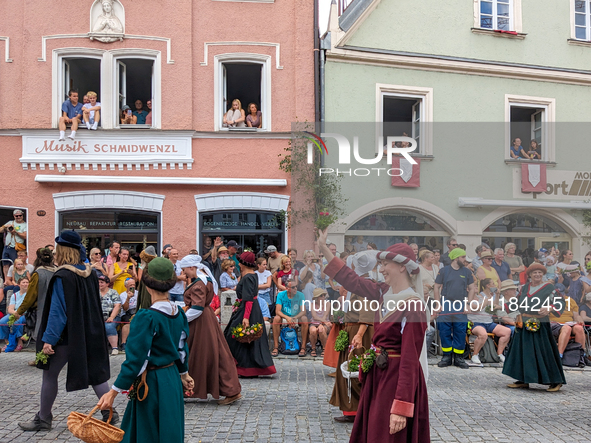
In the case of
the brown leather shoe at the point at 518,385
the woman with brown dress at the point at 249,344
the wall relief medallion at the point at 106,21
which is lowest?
the brown leather shoe at the point at 518,385

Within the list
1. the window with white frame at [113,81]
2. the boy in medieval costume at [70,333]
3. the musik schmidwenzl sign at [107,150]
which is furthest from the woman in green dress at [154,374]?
the window with white frame at [113,81]

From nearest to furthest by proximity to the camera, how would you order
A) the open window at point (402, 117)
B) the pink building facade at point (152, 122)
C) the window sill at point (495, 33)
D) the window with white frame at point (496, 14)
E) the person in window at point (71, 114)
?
the open window at point (402, 117) → the window sill at point (495, 33) → the window with white frame at point (496, 14) → the person in window at point (71, 114) → the pink building facade at point (152, 122)

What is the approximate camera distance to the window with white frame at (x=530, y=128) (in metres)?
6.65

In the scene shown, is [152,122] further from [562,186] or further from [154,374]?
[154,374]

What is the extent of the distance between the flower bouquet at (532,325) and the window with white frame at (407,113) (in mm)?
3040

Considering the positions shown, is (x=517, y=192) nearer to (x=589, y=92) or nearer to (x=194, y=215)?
(x=589, y=92)

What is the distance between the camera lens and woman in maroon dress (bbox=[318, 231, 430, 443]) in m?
4.10

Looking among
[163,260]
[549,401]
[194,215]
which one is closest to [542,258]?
[549,401]

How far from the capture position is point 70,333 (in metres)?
6.07

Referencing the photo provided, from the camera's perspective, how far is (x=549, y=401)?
8070 mm

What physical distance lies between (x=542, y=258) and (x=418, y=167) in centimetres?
219

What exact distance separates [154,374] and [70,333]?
2.09 metres

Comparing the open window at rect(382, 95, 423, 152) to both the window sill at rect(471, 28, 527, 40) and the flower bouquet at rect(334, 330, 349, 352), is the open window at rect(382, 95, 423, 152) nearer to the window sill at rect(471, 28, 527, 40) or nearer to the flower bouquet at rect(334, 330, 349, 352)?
the window sill at rect(471, 28, 527, 40)

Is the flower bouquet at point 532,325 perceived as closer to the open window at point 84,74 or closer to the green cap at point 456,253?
the green cap at point 456,253
